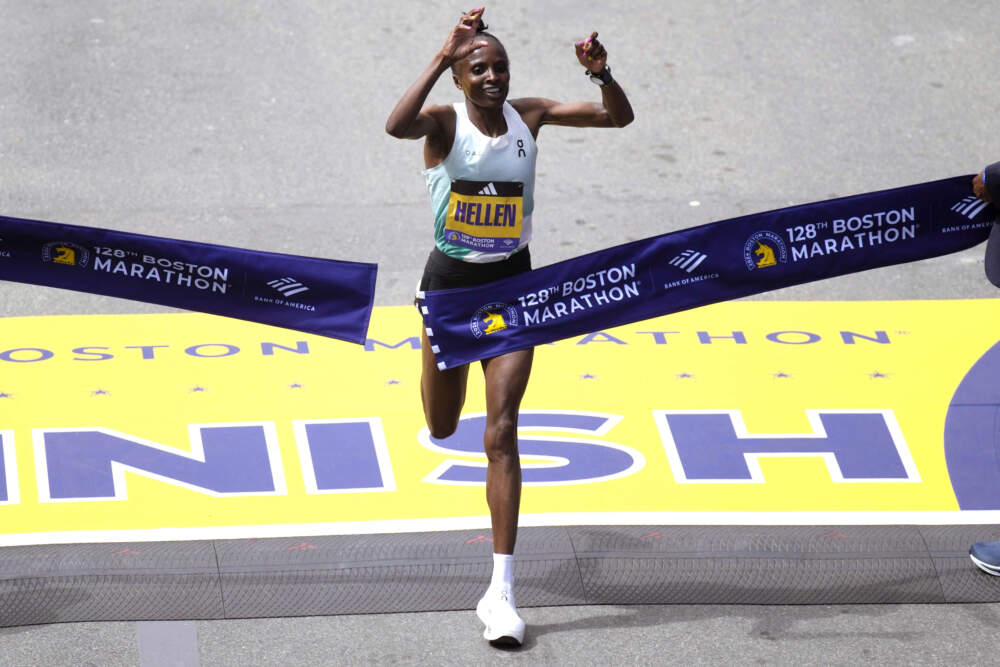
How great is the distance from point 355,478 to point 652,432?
1.56 metres

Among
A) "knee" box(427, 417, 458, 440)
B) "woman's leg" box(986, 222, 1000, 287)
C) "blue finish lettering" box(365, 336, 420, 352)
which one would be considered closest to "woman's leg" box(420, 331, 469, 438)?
"knee" box(427, 417, 458, 440)

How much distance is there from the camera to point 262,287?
650 centimetres

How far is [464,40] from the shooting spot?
19.8ft

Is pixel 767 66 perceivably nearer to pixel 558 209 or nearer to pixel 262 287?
pixel 558 209

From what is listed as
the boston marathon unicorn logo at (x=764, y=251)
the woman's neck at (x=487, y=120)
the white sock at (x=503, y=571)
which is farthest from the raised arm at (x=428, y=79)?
the white sock at (x=503, y=571)

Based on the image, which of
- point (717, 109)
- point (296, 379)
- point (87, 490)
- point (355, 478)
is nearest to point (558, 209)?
point (717, 109)

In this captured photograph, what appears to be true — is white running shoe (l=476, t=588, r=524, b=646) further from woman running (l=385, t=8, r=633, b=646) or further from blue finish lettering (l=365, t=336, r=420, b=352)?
blue finish lettering (l=365, t=336, r=420, b=352)

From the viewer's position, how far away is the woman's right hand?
597cm

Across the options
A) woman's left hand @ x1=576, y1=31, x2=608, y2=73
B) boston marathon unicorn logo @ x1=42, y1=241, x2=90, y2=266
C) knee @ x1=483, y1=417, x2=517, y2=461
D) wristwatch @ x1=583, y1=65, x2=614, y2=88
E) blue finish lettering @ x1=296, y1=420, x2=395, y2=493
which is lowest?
blue finish lettering @ x1=296, y1=420, x2=395, y2=493

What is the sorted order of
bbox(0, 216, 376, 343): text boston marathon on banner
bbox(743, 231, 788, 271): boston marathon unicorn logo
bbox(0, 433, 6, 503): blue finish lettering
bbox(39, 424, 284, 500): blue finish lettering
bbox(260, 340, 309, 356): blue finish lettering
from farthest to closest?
1. bbox(260, 340, 309, 356): blue finish lettering
2. bbox(39, 424, 284, 500): blue finish lettering
3. bbox(0, 433, 6, 503): blue finish lettering
4. bbox(743, 231, 788, 271): boston marathon unicorn logo
5. bbox(0, 216, 376, 343): text boston marathon on banner

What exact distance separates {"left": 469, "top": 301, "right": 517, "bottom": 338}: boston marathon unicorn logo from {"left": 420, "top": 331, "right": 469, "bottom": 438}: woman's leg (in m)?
0.21

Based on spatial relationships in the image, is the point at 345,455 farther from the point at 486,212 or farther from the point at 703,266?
the point at 703,266

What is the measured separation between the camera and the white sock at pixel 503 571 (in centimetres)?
602

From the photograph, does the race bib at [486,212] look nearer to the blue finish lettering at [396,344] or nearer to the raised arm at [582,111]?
the raised arm at [582,111]
